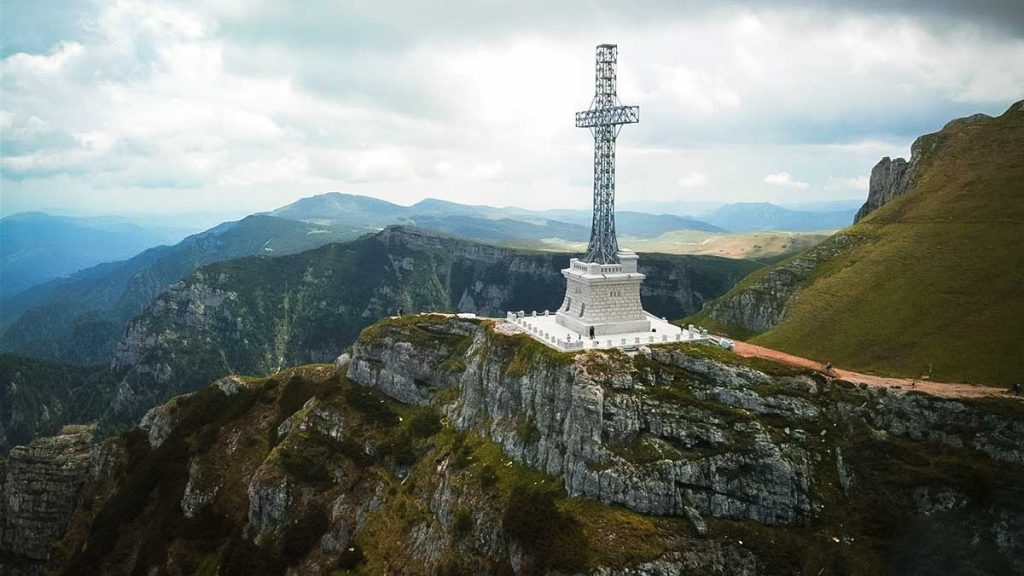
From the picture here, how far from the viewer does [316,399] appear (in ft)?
294

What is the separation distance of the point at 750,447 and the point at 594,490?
1475 centimetres

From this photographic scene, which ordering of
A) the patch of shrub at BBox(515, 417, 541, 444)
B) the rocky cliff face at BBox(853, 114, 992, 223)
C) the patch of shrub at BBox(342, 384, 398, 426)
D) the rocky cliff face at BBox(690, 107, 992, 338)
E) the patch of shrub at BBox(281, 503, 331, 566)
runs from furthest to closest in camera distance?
the rocky cliff face at BBox(853, 114, 992, 223) < the rocky cliff face at BBox(690, 107, 992, 338) < the patch of shrub at BBox(342, 384, 398, 426) < the patch of shrub at BBox(281, 503, 331, 566) < the patch of shrub at BBox(515, 417, 541, 444)

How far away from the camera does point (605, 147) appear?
75500mm

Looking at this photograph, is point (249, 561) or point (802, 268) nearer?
point (249, 561)

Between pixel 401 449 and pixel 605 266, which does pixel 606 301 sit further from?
pixel 401 449

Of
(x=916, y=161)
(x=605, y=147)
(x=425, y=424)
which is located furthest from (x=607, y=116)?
(x=916, y=161)

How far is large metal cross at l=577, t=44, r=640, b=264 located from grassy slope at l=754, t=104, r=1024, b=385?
3306cm

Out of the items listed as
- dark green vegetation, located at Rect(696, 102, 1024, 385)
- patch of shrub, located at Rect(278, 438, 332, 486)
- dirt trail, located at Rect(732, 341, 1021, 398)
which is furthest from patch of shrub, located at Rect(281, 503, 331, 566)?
dark green vegetation, located at Rect(696, 102, 1024, 385)

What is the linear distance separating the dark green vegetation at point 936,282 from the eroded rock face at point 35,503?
11993 centimetres

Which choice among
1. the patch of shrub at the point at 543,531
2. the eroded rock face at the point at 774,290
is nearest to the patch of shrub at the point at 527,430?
the patch of shrub at the point at 543,531

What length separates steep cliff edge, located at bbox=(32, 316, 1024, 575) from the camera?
52188 mm

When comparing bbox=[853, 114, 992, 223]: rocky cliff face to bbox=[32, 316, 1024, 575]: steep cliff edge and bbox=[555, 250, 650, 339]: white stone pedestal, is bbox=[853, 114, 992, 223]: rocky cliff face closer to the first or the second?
bbox=[555, 250, 650, 339]: white stone pedestal

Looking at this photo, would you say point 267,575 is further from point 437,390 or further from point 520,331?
point 520,331

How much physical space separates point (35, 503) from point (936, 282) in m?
149
